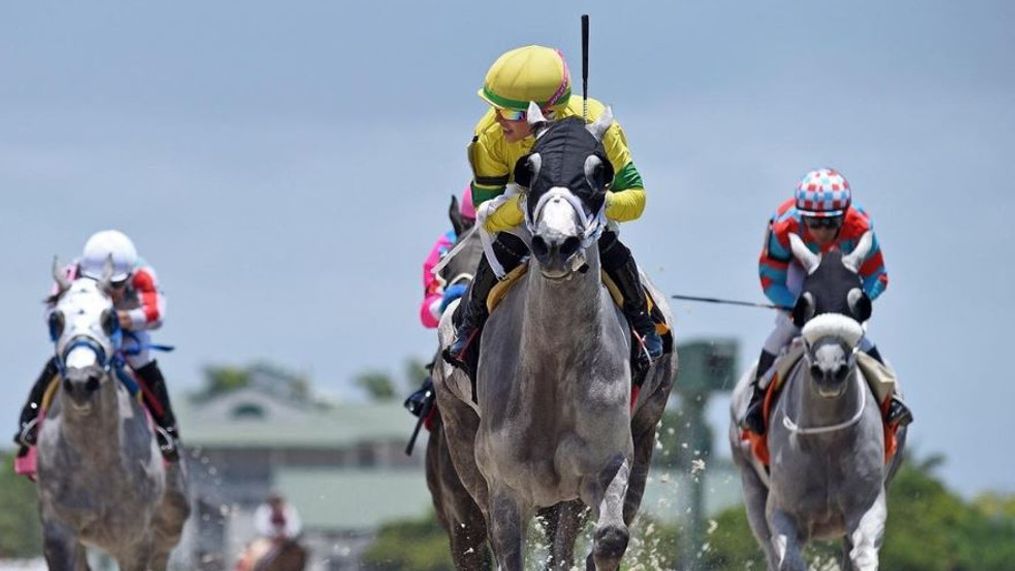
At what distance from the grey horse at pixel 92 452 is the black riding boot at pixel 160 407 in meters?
0.33

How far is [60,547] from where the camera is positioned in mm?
19156

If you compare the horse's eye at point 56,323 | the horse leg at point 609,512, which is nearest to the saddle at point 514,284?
the horse leg at point 609,512

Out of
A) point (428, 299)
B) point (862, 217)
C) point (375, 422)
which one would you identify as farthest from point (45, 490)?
point (375, 422)

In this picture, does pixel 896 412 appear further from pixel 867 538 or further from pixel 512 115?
pixel 512 115

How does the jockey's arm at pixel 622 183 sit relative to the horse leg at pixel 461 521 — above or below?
above

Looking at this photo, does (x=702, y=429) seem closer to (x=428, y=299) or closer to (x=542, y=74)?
(x=428, y=299)

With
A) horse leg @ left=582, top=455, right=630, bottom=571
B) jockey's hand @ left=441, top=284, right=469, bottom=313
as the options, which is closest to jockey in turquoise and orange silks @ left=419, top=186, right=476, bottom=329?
jockey's hand @ left=441, top=284, right=469, bottom=313

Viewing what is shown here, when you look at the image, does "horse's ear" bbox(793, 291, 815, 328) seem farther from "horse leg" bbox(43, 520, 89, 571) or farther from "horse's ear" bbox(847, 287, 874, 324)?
"horse leg" bbox(43, 520, 89, 571)

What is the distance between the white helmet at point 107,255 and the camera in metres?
20.0

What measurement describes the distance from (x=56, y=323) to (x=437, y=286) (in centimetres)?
289

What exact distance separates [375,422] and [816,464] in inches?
4414

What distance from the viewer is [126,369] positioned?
2008 cm

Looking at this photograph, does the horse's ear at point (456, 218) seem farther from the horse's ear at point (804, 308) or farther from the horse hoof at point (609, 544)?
the horse hoof at point (609, 544)

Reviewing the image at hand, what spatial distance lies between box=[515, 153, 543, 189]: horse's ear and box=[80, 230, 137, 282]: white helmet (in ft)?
23.0
